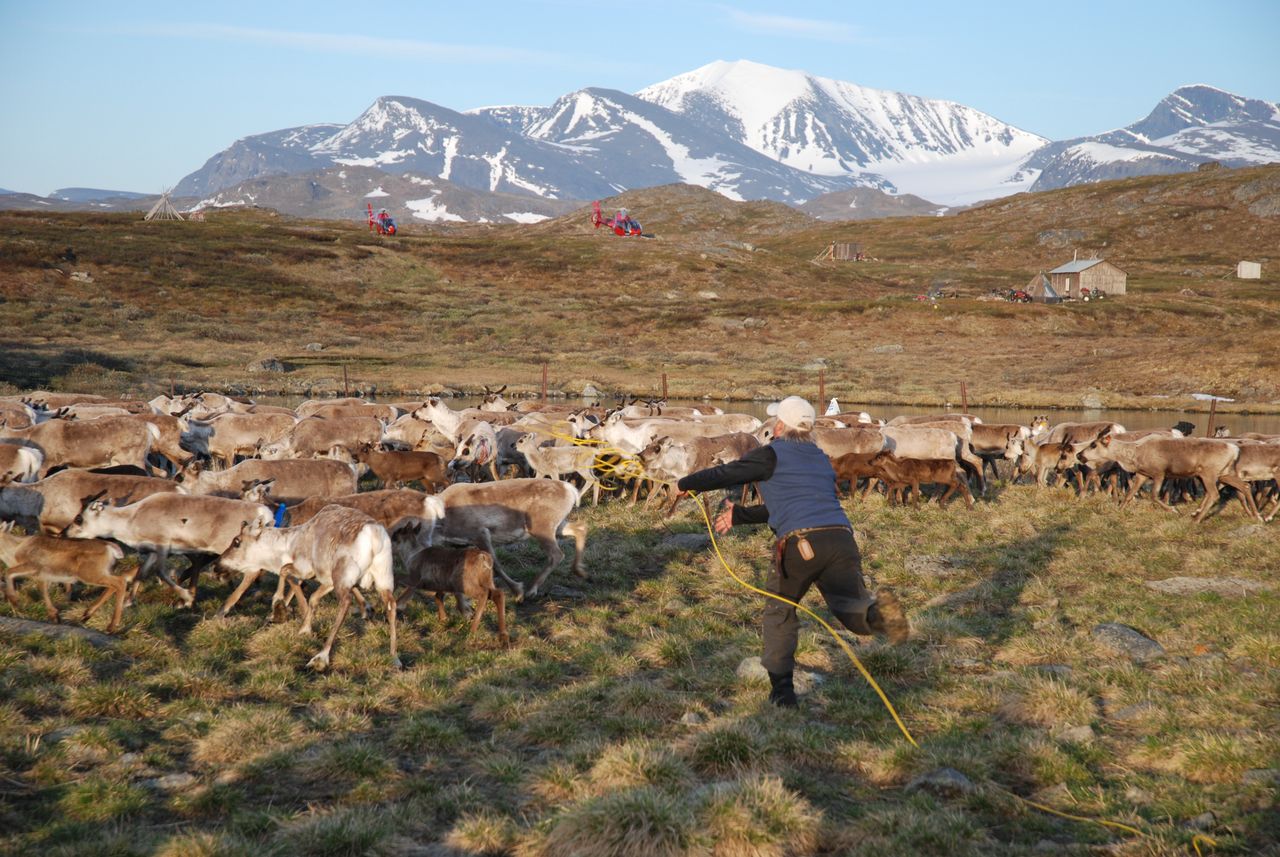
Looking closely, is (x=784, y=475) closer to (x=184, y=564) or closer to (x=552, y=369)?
(x=184, y=564)

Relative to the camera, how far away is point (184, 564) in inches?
510

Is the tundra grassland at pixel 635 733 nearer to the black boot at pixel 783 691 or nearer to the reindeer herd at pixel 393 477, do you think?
the black boot at pixel 783 691

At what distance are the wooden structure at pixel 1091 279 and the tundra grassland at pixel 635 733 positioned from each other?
96.4m

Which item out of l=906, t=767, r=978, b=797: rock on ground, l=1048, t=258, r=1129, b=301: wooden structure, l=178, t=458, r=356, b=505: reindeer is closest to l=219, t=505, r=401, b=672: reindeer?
l=178, t=458, r=356, b=505: reindeer

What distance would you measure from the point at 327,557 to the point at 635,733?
4.10 metres

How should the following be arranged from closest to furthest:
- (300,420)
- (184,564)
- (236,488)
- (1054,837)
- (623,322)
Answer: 1. (1054,837)
2. (184,564)
3. (236,488)
4. (300,420)
5. (623,322)

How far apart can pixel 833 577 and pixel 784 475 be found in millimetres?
996

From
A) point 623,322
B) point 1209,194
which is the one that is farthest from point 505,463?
point 1209,194

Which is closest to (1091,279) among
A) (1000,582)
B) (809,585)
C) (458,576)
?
(1000,582)

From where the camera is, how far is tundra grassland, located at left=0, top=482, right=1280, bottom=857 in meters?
5.93

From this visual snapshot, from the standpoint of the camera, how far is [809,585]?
8.19m

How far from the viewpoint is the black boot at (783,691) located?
324 inches

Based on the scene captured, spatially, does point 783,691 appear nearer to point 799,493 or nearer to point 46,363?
point 799,493

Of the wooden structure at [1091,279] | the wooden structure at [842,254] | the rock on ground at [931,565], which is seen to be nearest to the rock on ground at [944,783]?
the rock on ground at [931,565]
